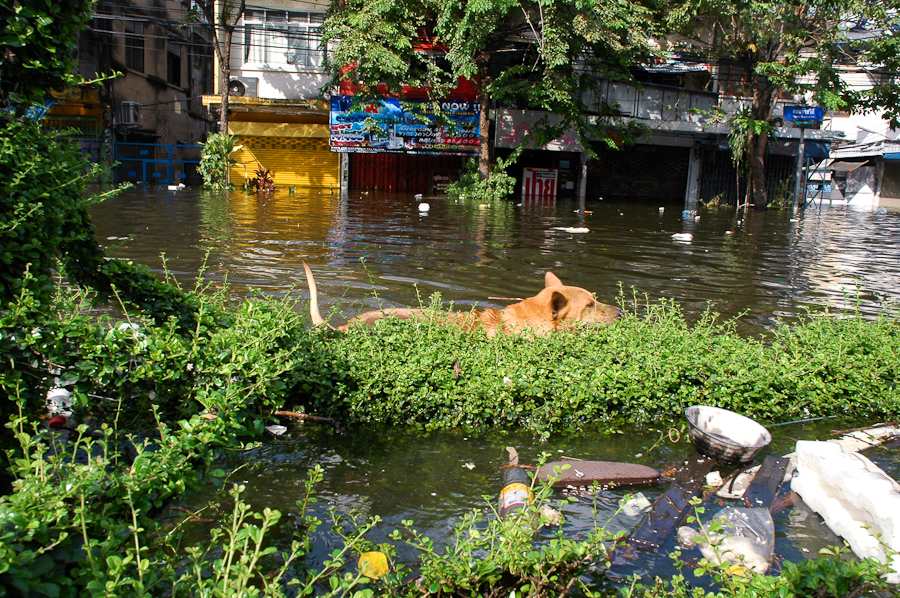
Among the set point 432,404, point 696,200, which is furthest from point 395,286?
point 696,200

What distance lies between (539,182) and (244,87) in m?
11.4

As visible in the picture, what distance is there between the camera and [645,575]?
2842 mm

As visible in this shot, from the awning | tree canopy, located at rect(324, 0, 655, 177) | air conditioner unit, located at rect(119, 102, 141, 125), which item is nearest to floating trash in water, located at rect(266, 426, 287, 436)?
tree canopy, located at rect(324, 0, 655, 177)

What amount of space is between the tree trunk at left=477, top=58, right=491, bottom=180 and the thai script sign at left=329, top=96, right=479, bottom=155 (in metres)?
0.73

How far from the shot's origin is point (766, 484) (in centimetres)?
358

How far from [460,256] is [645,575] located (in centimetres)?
802

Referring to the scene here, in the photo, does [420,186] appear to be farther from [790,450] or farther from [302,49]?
[790,450]

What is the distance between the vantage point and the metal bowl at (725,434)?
148 inches

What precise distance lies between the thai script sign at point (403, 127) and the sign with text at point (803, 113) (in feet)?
33.7

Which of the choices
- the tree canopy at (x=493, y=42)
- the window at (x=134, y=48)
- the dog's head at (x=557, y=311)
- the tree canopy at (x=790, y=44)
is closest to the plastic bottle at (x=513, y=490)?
the dog's head at (x=557, y=311)

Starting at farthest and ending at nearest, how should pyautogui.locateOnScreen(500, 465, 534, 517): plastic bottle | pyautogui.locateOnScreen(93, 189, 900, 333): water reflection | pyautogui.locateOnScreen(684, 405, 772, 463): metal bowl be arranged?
pyautogui.locateOnScreen(93, 189, 900, 333): water reflection → pyautogui.locateOnScreen(684, 405, 772, 463): metal bowl → pyautogui.locateOnScreen(500, 465, 534, 517): plastic bottle

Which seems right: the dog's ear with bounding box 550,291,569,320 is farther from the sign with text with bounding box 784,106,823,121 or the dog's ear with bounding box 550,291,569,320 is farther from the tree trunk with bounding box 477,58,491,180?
the sign with text with bounding box 784,106,823,121

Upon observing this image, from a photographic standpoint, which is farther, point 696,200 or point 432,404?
point 696,200

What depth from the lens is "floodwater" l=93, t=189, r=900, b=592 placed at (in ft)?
11.1
